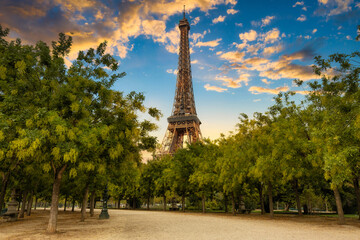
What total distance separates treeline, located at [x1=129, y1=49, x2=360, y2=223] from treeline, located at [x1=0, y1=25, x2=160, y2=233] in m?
10.4

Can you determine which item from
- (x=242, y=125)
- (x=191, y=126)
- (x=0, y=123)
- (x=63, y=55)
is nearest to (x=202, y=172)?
(x=242, y=125)

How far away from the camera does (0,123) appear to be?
31.0 feet

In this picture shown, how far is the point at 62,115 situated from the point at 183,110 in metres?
65.1

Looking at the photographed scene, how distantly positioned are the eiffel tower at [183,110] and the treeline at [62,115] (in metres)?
48.7

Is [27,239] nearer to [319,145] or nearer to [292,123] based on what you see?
[319,145]

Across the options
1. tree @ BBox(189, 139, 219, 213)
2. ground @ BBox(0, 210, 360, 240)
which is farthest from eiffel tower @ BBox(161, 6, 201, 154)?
ground @ BBox(0, 210, 360, 240)

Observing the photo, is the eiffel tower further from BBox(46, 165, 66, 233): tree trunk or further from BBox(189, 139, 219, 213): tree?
BBox(46, 165, 66, 233): tree trunk

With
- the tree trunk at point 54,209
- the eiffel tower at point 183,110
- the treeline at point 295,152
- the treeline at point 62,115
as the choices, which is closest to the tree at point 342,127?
the treeline at point 295,152

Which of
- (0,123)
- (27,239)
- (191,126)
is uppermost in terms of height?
(191,126)

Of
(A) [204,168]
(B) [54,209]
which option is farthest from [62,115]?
(A) [204,168]

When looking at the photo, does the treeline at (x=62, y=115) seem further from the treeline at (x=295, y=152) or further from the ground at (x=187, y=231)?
the treeline at (x=295, y=152)

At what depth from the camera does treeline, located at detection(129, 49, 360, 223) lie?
40.0 ft

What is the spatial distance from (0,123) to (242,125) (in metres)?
22.8

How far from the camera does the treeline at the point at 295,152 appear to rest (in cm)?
1220
